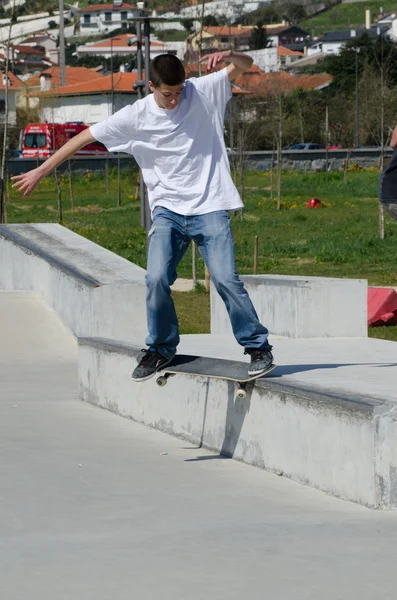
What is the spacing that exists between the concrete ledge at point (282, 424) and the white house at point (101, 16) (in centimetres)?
18286

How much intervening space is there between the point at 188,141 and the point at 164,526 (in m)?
1.99

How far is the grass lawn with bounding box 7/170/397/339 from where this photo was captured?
19.8 m

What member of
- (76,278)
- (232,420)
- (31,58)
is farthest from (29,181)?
(31,58)

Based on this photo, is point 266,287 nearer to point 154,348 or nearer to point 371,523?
point 154,348

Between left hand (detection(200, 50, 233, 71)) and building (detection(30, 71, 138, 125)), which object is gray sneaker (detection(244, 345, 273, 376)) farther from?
building (detection(30, 71, 138, 125))

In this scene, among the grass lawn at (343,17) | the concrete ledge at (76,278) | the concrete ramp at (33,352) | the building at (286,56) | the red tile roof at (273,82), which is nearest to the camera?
the concrete ramp at (33,352)

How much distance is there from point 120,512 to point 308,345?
121 inches

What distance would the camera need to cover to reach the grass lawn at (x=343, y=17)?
573 feet

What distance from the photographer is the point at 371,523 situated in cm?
420

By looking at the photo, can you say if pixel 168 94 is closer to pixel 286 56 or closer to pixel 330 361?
pixel 330 361

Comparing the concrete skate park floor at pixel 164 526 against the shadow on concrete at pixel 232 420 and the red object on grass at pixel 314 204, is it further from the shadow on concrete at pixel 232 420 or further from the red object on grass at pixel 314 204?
the red object on grass at pixel 314 204

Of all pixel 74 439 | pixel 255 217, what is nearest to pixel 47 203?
pixel 255 217

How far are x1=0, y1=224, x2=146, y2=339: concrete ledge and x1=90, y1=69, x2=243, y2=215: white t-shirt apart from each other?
3305mm

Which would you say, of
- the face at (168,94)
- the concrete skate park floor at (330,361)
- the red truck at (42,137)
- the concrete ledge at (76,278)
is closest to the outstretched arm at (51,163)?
the face at (168,94)
